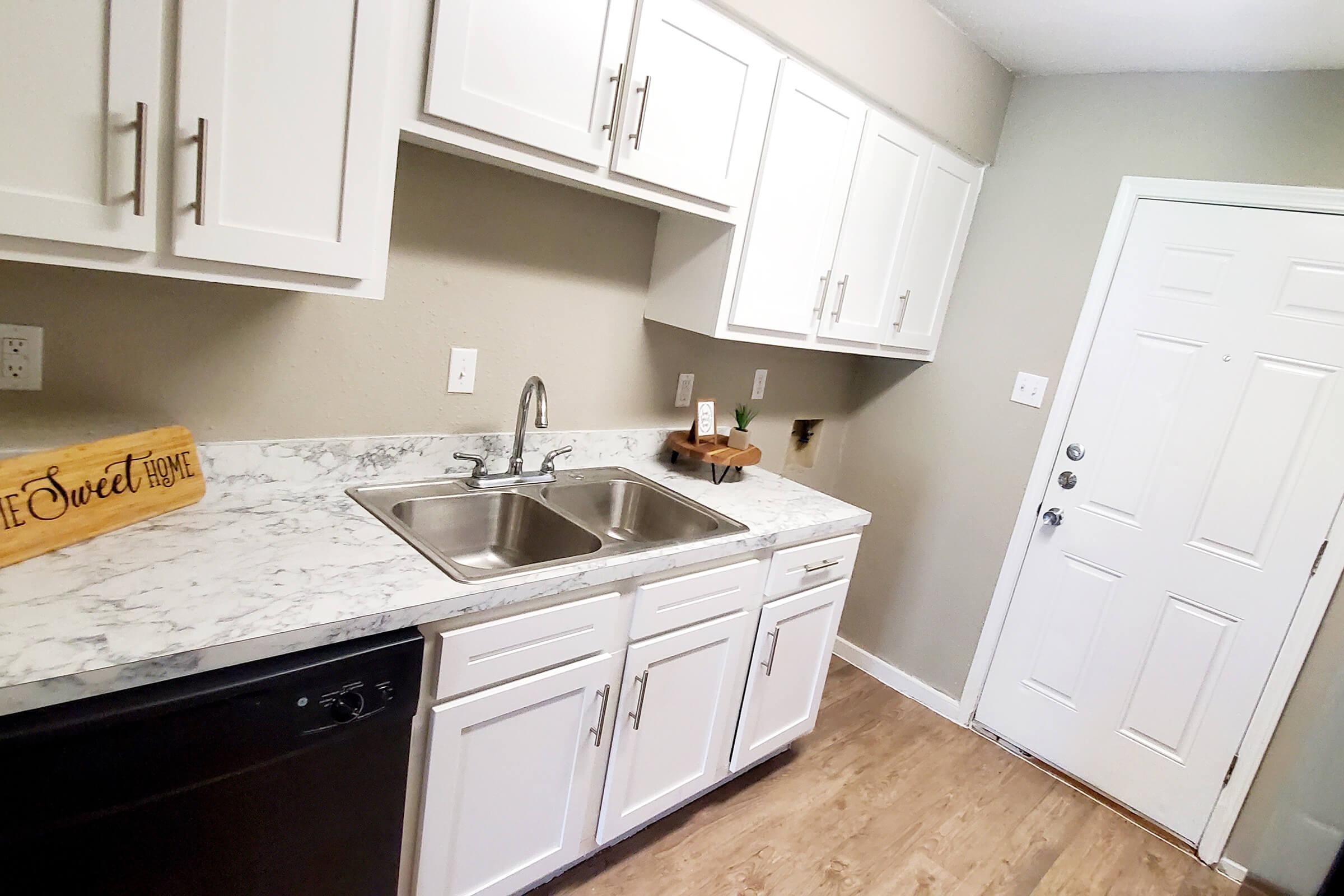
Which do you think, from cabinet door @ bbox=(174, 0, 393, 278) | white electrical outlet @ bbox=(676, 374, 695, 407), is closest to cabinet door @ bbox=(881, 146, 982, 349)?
white electrical outlet @ bbox=(676, 374, 695, 407)

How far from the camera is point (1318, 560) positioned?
6.77ft

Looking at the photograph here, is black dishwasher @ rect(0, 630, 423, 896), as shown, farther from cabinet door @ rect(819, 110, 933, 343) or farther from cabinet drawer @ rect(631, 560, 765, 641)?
cabinet door @ rect(819, 110, 933, 343)

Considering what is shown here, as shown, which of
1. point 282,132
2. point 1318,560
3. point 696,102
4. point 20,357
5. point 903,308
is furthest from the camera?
point 903,308

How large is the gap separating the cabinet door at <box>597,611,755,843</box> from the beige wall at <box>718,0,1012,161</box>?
153 centimetres

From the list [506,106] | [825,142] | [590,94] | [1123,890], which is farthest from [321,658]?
[1123,890]

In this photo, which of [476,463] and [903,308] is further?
[903,308]

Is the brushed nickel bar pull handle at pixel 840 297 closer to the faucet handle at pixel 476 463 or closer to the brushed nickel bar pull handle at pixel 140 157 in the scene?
the faucet handle at pixel 476 463

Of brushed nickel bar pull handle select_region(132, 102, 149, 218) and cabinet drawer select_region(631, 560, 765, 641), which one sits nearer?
brushed nickel bar pull handle select_region(132, 102, 149, 218)

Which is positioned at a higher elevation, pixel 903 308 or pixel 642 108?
pixel 642 108

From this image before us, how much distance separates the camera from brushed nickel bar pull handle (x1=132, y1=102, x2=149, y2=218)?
0.99 meters

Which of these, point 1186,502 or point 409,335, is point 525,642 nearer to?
point 409,335

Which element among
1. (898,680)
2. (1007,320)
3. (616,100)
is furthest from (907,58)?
(898,680)

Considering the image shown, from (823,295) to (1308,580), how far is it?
1.65 meters

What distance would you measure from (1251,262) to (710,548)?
6.23 ft
